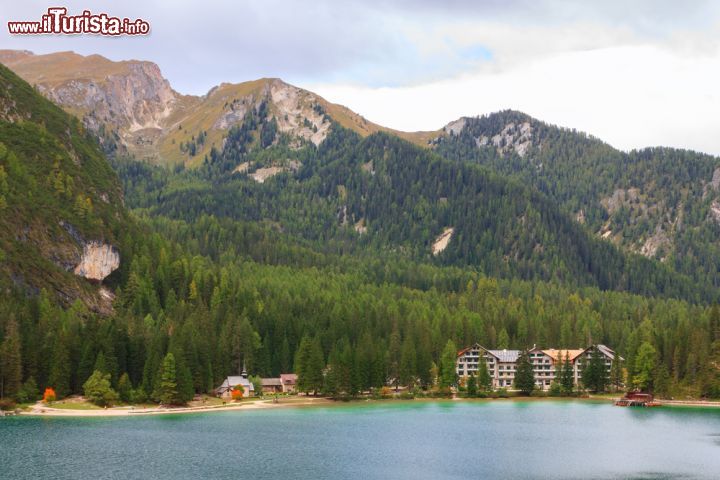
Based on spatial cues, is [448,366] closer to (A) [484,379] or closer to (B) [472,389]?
(B) [472,389]

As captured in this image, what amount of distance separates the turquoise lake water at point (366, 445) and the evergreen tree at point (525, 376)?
27930 mm

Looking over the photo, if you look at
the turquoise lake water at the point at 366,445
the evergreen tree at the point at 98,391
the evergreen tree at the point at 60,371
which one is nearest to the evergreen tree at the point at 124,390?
the evergreen tree at the point at 98,391

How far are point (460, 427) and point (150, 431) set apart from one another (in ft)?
139

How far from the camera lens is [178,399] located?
152375mm

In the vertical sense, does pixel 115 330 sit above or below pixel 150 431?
above

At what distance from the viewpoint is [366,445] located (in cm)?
11550

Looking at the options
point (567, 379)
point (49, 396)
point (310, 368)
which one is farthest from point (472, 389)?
point (49, 396)

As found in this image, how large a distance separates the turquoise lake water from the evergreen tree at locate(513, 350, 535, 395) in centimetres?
2793

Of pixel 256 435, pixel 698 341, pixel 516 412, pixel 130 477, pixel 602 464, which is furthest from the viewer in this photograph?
pixel 698 341

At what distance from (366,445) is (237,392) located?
5586 centimetres

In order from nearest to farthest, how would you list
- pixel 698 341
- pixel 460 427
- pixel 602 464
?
pixel 602 464 → pixel 460 427 → pixel 698 341

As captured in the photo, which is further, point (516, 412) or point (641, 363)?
point (641, 363)

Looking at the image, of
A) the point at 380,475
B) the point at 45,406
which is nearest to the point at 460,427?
the point at 380,475

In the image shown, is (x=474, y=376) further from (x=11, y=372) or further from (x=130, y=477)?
(x=130, y=477)
